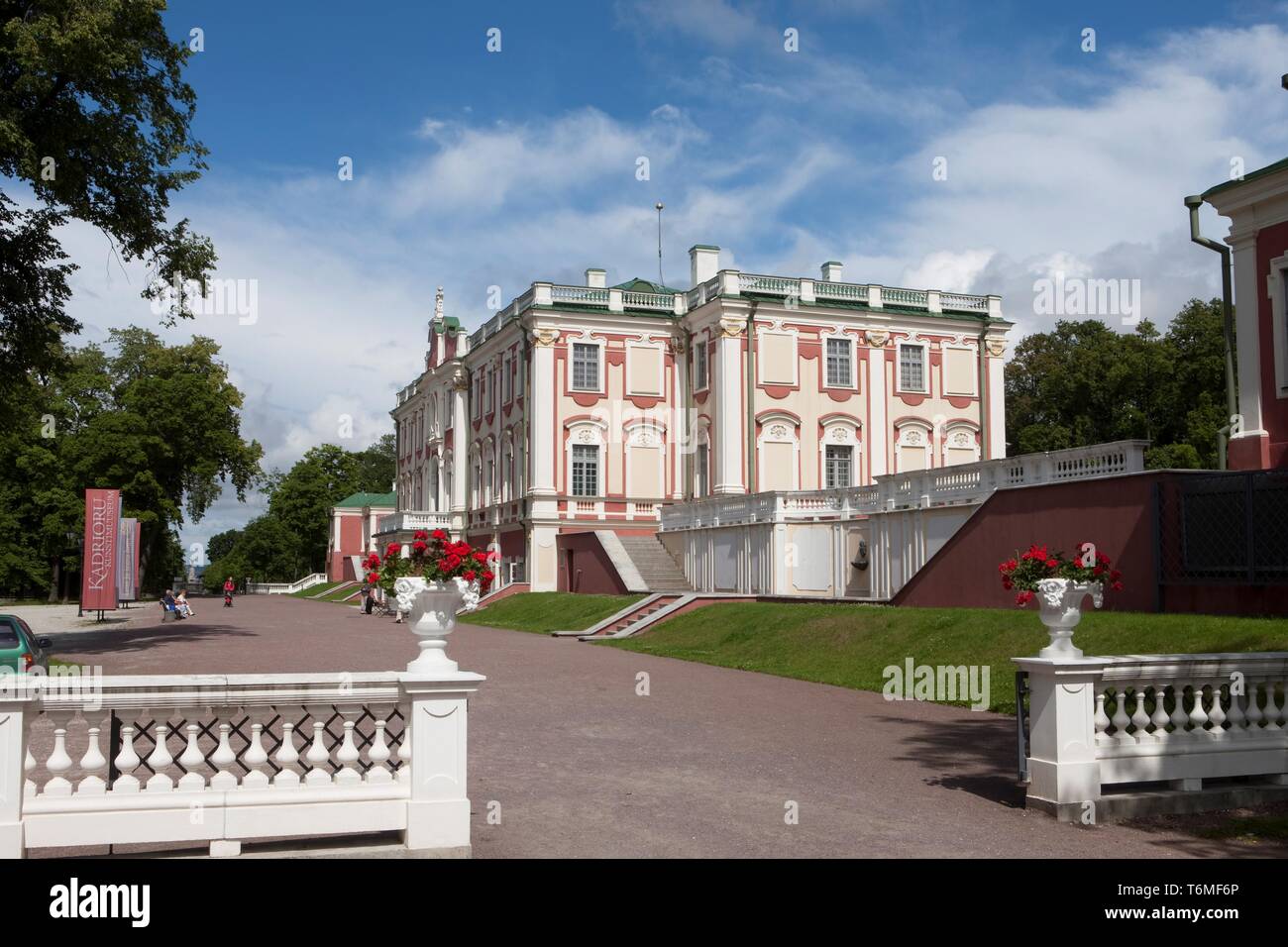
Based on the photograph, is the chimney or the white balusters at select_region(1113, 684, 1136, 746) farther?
the chimney

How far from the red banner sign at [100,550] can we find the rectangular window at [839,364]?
2631 centimetres

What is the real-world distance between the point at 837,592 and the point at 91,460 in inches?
1839

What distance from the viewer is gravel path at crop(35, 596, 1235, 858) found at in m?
8.14

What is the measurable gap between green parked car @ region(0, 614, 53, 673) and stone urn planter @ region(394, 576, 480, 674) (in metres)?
9.08

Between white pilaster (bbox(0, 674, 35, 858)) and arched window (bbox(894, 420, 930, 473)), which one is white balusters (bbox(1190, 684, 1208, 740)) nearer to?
white pilaster (bbox(0, 674, 35, 858))

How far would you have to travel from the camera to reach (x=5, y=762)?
677 centimetres

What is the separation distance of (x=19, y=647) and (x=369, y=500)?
7004cm

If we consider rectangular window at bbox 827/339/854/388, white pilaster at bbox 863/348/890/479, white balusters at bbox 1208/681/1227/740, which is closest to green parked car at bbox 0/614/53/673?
white balusters at bbox 1208/681/1227/740

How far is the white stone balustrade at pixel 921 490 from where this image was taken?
65.4 feet

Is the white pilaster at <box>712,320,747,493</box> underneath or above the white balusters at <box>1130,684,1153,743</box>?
above

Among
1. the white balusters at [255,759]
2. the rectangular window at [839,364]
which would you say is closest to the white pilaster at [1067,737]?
the white balusters at [255,759]

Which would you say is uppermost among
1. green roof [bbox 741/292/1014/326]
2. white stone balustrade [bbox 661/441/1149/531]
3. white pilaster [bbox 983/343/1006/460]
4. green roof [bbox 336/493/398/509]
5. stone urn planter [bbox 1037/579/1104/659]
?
green roof [bbox 741/292/1014/326]
